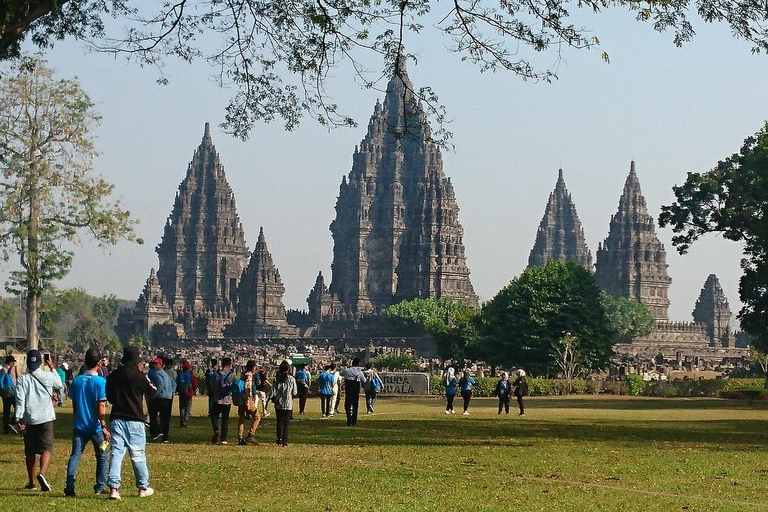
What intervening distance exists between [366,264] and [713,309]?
43730 mm

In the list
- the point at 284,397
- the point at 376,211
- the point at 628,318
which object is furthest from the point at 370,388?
the point at 376,211

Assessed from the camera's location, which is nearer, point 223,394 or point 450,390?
point 223,394

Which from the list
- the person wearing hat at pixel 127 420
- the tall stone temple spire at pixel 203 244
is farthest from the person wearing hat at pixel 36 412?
the tall stone temple spire at pixel 203 244

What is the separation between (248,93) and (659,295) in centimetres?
13869

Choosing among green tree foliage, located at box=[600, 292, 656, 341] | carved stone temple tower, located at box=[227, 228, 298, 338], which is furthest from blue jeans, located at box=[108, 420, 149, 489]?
carved stone temple tower, located at box=[227, 228, 298, 338]

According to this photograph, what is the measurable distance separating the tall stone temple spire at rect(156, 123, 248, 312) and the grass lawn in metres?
138

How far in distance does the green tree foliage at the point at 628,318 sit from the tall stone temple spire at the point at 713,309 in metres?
33.6

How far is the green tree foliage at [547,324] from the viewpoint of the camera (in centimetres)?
7356

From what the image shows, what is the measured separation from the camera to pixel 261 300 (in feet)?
495

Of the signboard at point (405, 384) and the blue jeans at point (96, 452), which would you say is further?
the signboard at point (405, 384)

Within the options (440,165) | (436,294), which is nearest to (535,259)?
(440,165)

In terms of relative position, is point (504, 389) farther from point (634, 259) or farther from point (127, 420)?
point (634, 259)

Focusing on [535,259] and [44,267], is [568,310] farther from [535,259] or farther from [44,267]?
[535,259]

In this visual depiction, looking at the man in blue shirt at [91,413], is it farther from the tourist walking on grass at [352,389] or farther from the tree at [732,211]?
the tree at [732,211]
